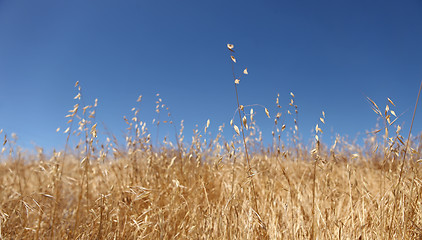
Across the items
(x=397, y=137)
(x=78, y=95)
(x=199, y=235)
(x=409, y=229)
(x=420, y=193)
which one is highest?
(x=78, y=95)

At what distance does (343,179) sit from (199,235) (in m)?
2.57

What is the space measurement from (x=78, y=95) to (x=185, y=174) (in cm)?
144

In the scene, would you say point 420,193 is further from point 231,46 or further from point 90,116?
point 90,116

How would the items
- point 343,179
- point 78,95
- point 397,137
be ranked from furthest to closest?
point 343,179 < point 78,95 < point 397,137

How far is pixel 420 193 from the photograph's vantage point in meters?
2.00

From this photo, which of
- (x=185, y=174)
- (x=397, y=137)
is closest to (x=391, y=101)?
(x=397, y=137)

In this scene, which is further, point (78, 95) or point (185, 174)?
point (185, 174)

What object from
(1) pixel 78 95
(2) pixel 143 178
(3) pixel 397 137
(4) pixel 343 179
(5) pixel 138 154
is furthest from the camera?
(4) pixel 343 179

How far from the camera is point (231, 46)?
5.47ft

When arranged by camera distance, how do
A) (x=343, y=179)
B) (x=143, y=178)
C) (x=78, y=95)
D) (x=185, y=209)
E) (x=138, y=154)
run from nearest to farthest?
(x=78, y=95) < (x=185, y=209) < (x=143, y=178) < (x=138, y=154) < (x=343, y=179)

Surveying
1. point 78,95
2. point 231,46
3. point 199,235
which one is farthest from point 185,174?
point 231,46

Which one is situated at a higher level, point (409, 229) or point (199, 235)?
point (409, 229)

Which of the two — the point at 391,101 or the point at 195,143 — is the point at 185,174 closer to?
the point at 195,143

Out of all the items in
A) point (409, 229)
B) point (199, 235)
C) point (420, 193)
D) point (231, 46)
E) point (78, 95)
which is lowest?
point (199, 235)
